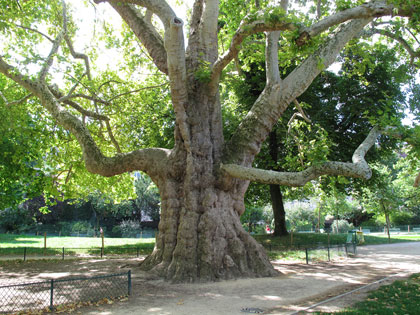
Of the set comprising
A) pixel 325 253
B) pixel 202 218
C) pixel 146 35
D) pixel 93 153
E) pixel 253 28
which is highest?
pixel 146 35

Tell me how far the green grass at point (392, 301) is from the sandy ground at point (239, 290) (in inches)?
14.4

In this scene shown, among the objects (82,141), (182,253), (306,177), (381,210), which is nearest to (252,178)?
(306,177)

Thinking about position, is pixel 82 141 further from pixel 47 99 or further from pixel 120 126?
pixel 120 126

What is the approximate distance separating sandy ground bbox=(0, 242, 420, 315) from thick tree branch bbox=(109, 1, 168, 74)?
6764 millimetres

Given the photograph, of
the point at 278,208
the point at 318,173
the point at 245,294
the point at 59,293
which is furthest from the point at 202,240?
the point at 278,208

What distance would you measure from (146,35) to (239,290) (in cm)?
859

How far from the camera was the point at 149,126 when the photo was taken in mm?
19422

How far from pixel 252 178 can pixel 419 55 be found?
7078 mm

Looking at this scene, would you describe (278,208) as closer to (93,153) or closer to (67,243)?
(93,153)

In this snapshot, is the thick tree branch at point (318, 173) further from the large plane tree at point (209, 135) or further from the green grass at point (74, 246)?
the green grass at point (74, 246)

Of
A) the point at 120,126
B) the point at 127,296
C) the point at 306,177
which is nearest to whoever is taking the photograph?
the point at 127,296

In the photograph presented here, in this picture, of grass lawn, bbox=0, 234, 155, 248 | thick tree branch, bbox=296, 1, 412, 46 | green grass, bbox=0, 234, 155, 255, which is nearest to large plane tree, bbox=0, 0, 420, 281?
thick tree branch, bbox=296, 1, 412, 46

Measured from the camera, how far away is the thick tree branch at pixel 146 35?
1166 centimetres

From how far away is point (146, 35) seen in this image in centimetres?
1181
